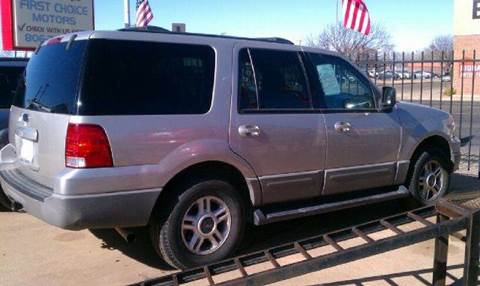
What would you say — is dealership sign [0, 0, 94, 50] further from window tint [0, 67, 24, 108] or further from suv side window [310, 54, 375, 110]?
suv side window [310, 54, 375, 110]

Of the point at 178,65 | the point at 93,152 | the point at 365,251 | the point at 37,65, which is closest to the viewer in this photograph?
the point at 365,251

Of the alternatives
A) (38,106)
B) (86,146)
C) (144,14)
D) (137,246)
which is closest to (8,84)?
(38,106)

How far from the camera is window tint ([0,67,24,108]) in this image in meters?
6.39

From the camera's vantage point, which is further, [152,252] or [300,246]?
[152,252]

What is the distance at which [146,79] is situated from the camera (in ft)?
14.2

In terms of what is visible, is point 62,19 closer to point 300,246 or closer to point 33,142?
point 33,142

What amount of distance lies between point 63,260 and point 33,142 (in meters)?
1.13

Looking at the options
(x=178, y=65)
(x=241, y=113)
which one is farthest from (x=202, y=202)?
(x=178, y=65)

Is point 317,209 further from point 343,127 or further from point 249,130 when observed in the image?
point 249,130

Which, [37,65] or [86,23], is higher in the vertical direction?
[86,23]

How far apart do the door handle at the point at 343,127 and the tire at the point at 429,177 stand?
1.23m

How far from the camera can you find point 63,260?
495cm

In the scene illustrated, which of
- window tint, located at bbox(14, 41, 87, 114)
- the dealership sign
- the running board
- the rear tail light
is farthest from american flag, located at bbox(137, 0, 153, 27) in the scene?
the rear tail light

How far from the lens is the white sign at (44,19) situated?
10938mm
